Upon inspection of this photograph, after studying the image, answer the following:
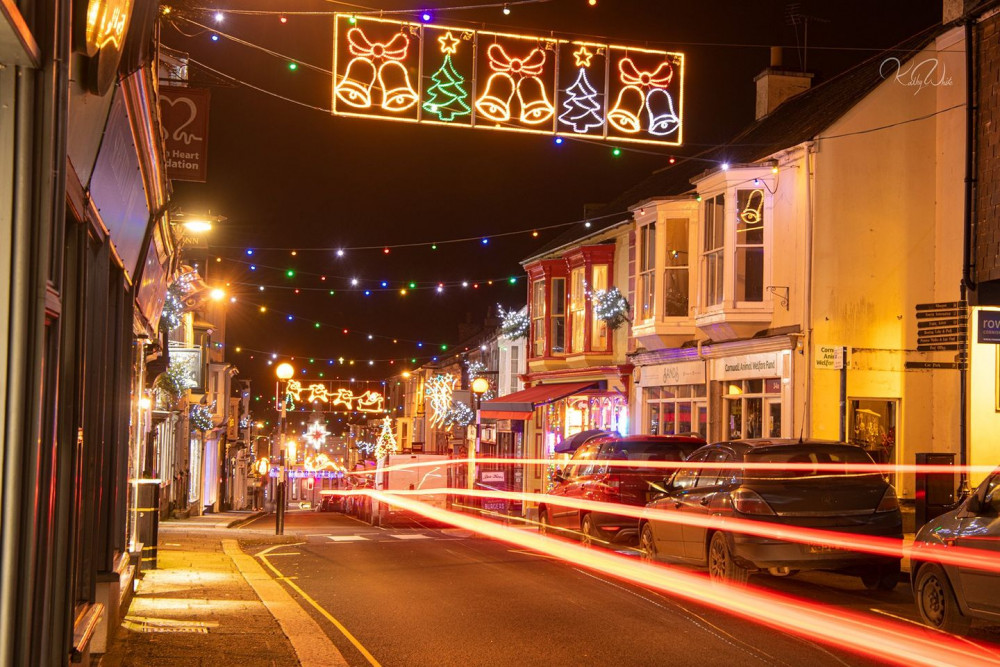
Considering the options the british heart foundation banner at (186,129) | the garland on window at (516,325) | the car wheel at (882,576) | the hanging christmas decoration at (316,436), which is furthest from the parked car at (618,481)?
the hanging christmas decoration at (316,436)

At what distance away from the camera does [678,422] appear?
27.5 m

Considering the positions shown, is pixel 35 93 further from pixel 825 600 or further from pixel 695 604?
pixel 825 600

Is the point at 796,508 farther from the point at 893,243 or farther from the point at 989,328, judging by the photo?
the point at 893,243

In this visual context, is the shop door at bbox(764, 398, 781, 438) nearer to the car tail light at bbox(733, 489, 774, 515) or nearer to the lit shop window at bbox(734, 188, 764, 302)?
the lit shop window at bbox(734, 188, 764, 302)

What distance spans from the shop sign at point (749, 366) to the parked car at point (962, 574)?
1200 centimetres

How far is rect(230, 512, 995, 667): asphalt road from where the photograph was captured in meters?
9.29

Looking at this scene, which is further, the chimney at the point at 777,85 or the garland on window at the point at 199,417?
the garland on window at the point at 199,417

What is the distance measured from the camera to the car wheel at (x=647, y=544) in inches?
593

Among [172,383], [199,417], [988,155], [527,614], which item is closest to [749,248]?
[988,155]

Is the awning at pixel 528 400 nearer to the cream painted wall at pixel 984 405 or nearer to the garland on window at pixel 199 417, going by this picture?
the garland on window at pixel 199 417

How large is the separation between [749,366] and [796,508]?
38.2ft

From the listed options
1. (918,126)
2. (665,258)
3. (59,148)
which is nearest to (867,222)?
(918,126)

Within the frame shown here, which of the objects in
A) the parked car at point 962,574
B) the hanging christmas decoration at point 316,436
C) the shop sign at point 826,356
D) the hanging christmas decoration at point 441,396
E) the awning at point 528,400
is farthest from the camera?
the hanging christmas decoration at point 316,436

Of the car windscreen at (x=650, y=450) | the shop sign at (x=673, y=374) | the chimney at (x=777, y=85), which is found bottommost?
the car windscreen at (x=650, y=450)
